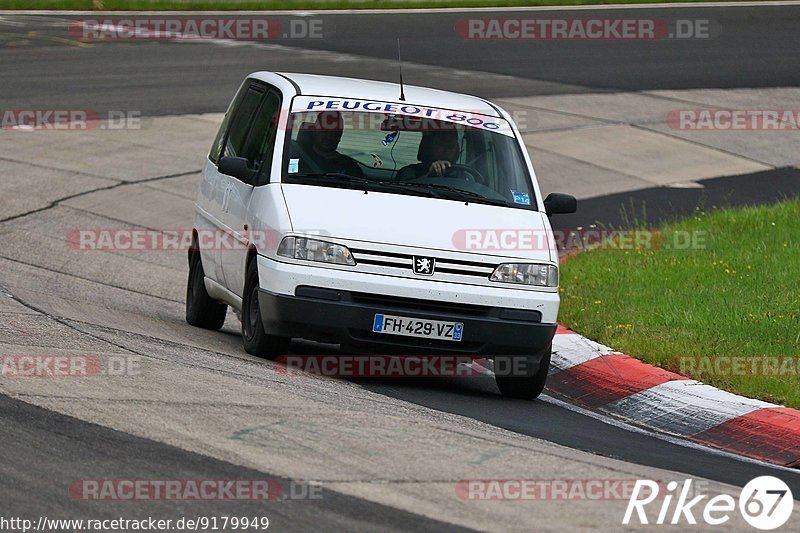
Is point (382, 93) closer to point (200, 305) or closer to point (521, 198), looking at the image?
point (521, 198)

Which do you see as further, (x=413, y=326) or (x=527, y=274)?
(x=527, y=274)

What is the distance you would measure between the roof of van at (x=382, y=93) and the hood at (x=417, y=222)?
105 cm

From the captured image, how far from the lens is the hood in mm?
8711

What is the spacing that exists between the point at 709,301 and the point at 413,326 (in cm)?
346

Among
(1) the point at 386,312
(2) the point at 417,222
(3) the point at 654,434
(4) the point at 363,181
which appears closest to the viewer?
(3) the point at 654,434

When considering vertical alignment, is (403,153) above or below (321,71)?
above

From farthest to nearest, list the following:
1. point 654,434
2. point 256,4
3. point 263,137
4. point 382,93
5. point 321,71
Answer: point 256,4 < point 321,71 < point 382,93 < point 263,137 < point 654,434

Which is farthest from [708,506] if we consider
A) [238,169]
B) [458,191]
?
[238,169]

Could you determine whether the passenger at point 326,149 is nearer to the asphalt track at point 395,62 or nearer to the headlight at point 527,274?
the headlight at point 527,274

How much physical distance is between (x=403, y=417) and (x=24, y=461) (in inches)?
80.7

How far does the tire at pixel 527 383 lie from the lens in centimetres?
909

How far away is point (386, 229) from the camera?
28.6ft

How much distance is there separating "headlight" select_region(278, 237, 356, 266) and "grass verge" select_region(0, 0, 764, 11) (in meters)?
23.1

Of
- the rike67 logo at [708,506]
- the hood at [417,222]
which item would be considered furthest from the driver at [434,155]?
the rike67 logo at [708,506]
